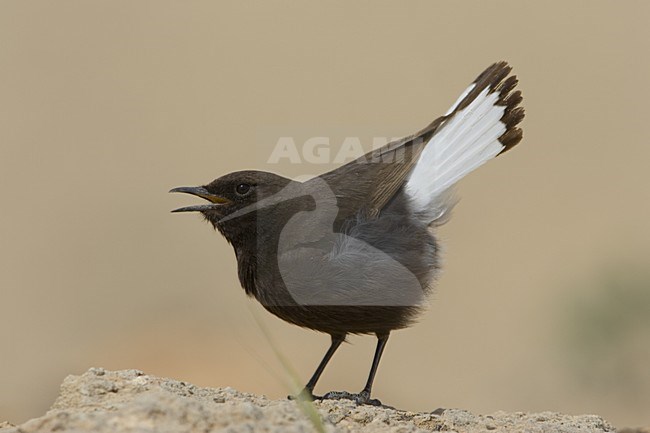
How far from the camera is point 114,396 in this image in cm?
512

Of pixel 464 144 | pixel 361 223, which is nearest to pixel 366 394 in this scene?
pixel 361 223

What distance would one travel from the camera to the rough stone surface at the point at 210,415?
4.30m

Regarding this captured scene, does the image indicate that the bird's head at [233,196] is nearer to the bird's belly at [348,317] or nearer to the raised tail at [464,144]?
the bird's belly at [348,317]

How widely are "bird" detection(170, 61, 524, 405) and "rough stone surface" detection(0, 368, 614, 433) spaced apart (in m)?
1.06

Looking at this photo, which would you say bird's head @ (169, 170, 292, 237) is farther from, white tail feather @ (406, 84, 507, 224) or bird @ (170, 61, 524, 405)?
white tail feather @ (406, 84, 507, 224)

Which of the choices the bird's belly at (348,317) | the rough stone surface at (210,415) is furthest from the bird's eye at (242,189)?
the rough stone surface at (210,415)

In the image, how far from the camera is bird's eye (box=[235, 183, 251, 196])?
7.48 meters

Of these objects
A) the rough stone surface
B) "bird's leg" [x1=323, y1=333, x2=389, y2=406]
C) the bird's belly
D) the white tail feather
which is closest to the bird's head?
the bird's belly

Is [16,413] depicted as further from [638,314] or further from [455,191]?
[638,314]

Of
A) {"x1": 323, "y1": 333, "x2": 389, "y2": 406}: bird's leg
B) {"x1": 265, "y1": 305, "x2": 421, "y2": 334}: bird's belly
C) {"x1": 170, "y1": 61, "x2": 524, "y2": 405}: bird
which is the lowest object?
{"x1": 323, "y1": 333, "x2": 389, "y2": 406}: bird's leg

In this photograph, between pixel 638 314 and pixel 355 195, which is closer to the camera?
pixel 355 195

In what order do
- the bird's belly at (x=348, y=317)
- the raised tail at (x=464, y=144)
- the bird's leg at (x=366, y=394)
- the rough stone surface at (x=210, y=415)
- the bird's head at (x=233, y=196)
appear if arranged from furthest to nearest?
the raised tail at (x=464, y=144) → the bird's head at (x=233, y=196) → the bird's leg at (x=366, y=394) → the bird's belly at (x=348, y=317) → the rough stone surface at (x=210, y=415)

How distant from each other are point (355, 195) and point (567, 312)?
4869mm

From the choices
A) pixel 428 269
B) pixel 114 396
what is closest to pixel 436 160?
pixel 428 269
